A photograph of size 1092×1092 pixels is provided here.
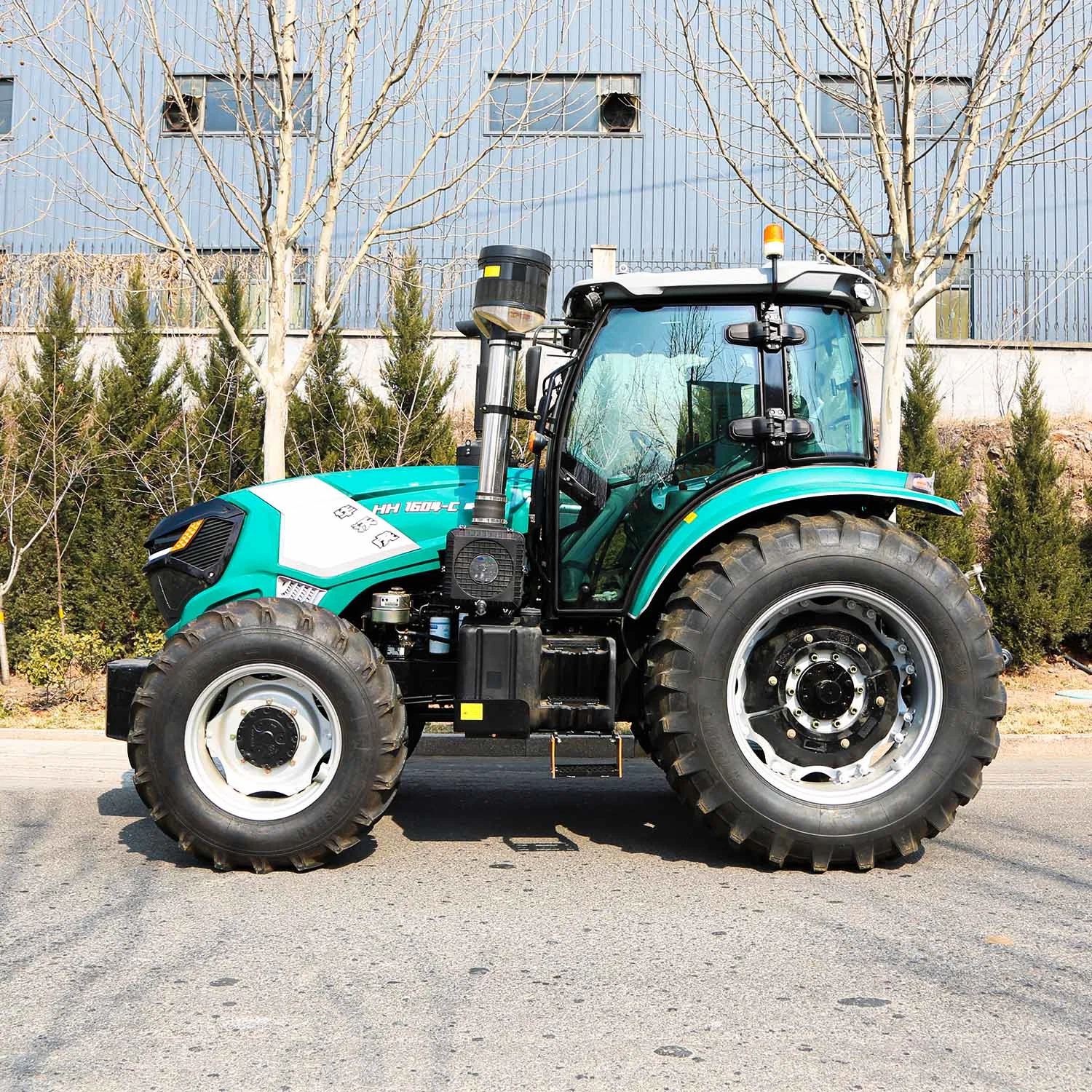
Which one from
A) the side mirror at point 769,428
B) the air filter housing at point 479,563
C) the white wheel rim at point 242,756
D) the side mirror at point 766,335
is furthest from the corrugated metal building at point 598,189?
the white wheel rim at point 242,756

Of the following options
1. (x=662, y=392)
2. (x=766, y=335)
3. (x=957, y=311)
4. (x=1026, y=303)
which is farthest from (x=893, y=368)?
(x=1026, y=303)

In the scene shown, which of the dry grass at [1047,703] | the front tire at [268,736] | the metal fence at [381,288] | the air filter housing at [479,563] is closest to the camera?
the front tire at [268,736]

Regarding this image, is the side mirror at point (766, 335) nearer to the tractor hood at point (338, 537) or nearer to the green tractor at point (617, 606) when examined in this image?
the green tractor at point (617, 606)

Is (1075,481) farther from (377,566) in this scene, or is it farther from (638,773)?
(377,566)

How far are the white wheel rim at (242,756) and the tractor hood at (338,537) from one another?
0.52 meters

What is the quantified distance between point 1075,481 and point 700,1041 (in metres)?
12.5

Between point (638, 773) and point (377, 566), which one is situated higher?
point (377, 566)

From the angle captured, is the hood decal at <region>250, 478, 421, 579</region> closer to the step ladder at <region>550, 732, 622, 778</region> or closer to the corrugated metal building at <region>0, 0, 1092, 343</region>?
the step ladder at <region>550, 732, 622, 778</region>

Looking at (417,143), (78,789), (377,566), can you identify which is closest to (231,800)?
(377,566)

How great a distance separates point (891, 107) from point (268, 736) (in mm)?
13300

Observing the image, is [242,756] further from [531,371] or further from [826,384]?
[826,384]

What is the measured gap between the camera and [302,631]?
15.4ft

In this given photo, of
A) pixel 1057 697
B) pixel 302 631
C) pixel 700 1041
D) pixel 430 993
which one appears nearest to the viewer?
pixel 700 1041

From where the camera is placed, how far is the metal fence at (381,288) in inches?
580
